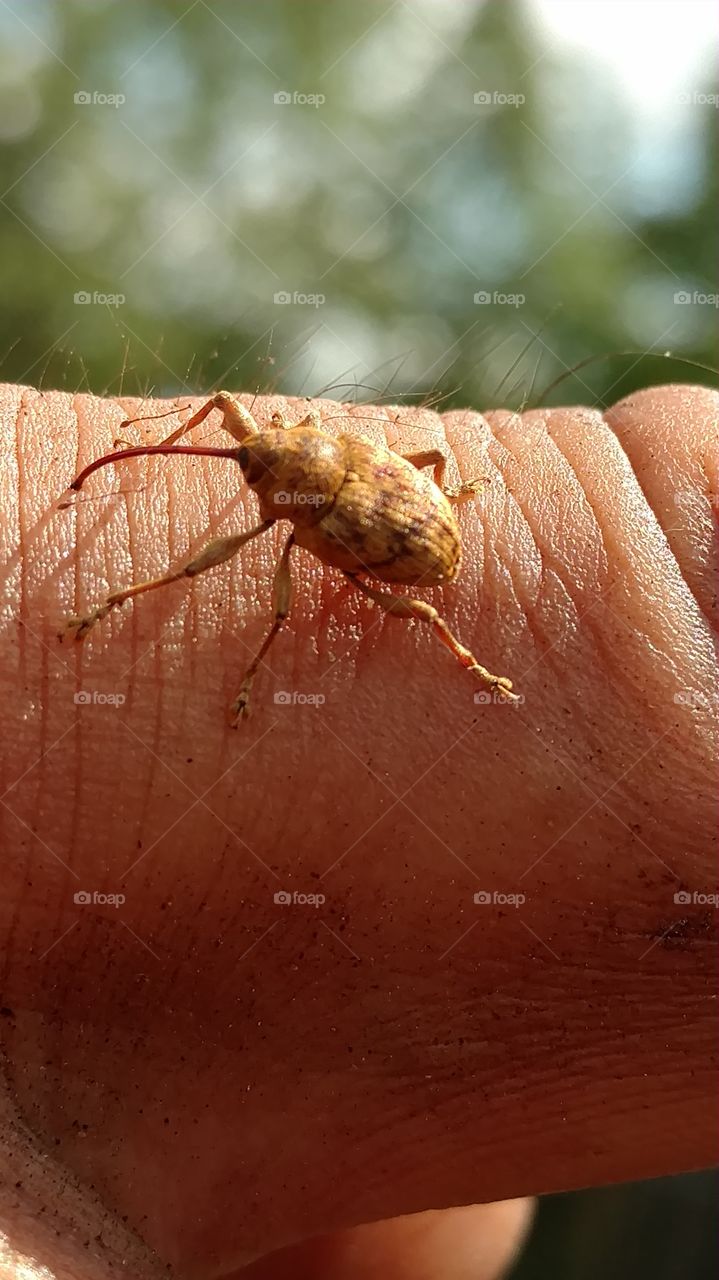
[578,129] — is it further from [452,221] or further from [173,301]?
[173,301]

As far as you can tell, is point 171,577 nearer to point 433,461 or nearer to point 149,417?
point 149,417

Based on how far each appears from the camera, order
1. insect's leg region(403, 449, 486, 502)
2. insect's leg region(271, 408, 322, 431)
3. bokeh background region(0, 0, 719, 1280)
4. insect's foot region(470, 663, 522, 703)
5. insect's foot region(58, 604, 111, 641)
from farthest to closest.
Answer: bokeh background region(0, 0, 719, 1280), insect's leg region(271, 408, 322, 431), insect's leg region(403, 449, 486, 502), insect's foot region(470, 663, 522, 703), insect's foot region(58, 604, 111, 641)

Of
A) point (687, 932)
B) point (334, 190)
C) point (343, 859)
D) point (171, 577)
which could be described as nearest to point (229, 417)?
point (171, 577)

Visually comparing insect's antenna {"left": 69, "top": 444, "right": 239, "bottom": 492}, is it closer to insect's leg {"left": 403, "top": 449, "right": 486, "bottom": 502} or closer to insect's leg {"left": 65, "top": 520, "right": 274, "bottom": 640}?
insect's leg {"left": 65, "top": 520, "right": 274, "bottom": 640}

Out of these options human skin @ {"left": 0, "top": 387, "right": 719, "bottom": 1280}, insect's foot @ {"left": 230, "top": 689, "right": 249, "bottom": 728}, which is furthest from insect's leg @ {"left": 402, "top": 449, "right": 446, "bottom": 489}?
insect's foot @ {"left": 230, "top": 689, "right": 249, "bottom": 728}

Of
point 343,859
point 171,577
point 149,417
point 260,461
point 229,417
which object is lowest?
point 343,859

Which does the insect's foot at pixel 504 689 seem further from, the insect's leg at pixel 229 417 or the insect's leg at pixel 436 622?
the insect's leg at pixel 229 417

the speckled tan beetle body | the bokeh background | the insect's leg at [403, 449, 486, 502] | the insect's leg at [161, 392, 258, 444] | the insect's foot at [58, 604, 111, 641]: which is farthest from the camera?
the bokeh background
